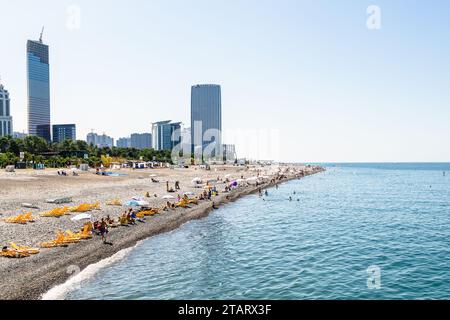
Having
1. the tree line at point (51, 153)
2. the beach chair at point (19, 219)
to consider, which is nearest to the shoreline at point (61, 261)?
the beach chair at point (19, 219)

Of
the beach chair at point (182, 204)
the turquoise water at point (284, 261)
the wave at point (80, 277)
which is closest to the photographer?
the wave at point (80, 277)

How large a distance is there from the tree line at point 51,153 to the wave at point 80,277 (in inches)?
2759

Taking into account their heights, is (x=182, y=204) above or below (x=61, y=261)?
below

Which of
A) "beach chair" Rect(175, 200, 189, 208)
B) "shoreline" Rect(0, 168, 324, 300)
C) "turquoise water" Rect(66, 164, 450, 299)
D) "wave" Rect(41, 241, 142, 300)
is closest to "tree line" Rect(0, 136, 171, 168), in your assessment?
"beach chair" Rect(175, 200, 189, 208)

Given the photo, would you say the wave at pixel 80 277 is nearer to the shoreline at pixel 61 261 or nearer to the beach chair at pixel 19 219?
the shoreline at pixel 61 261

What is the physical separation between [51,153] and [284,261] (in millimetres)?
109974

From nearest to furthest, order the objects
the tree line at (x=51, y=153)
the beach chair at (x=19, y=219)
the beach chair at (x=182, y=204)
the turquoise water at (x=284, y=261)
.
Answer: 1. the turquoise water at (x=284, y=261)
2. the beach chair at (x=19, y=219)
3. the beach chair at (x=182, y=204)
4. the tree line at (x=51, y=153)

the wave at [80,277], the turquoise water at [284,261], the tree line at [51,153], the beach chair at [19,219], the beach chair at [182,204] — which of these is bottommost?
the turquoise water at [284,261]

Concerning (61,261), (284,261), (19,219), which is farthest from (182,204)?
(61,261)

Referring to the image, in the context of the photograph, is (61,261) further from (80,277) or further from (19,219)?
(19,219)

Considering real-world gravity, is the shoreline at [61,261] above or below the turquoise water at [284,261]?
above

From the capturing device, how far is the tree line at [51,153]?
3521 inches

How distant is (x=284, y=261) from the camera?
22656mm

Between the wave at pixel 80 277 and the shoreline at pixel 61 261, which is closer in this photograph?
the shoreline at pixel 61 261
